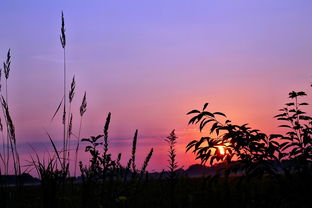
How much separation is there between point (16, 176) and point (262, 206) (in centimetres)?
336

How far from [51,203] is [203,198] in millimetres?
2447

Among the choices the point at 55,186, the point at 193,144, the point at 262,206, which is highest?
the point at 193,144

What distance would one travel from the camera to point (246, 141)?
214 inches

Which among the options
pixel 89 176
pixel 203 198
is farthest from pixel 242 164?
pixel 89 176

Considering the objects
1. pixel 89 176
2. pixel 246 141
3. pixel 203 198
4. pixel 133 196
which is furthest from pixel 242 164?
pixel 89 176

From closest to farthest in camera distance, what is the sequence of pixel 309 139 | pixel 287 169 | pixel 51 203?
pixel 51 203
pixel 287 169
pixel 309 139

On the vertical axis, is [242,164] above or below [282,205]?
above

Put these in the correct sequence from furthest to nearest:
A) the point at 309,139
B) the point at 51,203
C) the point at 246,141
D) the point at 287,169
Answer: the point at 309,139
the point at 246,141
the point at 287,169
the point at 51,203

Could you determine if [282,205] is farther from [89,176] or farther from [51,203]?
[51,203]

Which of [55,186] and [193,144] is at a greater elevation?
[193,144]

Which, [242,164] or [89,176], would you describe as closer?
[89,176]

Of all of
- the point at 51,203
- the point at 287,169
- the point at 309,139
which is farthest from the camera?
the point at 309,139

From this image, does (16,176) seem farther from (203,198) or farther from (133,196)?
(203,198)

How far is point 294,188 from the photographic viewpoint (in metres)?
4.76
